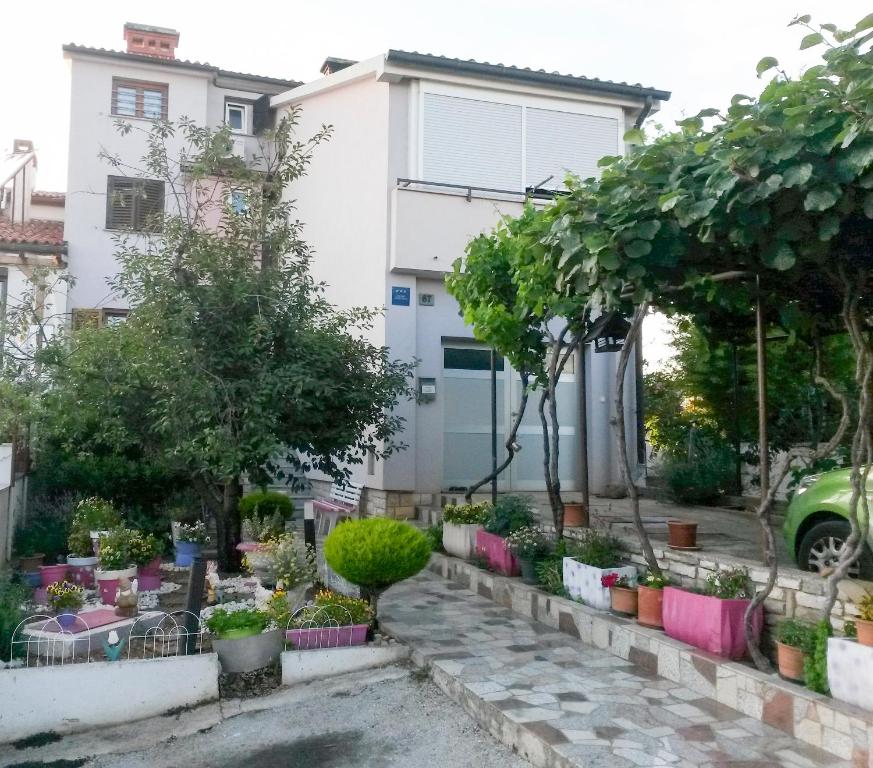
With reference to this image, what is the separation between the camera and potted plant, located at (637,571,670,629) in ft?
20.0

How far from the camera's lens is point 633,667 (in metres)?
5.93

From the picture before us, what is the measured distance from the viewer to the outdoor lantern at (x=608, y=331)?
773 centimetres

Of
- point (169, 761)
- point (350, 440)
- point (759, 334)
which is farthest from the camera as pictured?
point (350, 440)

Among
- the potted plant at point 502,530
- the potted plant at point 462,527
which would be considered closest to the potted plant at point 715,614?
the potted plant at point 502,530

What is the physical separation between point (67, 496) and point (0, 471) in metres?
2.62

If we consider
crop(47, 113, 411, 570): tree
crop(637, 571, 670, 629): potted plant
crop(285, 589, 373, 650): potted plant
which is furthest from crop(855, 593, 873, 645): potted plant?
crop(47, 113, 411, 570): tree

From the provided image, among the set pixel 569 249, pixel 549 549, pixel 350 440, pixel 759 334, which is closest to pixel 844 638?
pixel 759 334

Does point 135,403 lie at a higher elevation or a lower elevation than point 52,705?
higher

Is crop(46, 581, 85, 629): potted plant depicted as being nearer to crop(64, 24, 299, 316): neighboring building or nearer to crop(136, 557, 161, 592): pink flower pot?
crop(136, 557, 161, 592): pink flower pot

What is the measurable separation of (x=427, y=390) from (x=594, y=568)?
582 cm

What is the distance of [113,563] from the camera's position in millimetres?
8211

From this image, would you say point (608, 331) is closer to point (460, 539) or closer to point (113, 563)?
point (460, 539)

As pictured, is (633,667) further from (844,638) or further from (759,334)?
(759,334)

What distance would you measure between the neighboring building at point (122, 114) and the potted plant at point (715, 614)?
12.5 m
